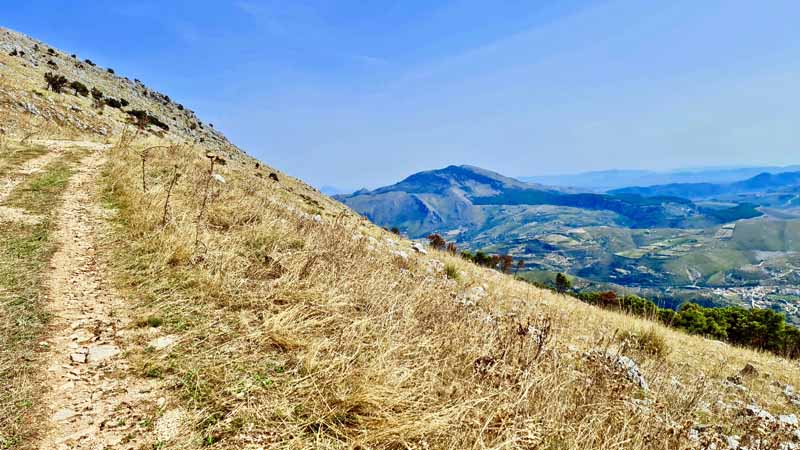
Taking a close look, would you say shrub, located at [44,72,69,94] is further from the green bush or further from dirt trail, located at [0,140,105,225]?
the green bush

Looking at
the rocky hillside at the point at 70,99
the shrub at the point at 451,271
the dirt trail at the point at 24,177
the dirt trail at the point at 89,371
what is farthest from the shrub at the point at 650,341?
the rocky hillside at the point at 70,99

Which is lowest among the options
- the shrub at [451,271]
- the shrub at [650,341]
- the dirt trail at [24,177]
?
the shrub at [650,341]

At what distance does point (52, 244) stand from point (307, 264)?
4.55 meters

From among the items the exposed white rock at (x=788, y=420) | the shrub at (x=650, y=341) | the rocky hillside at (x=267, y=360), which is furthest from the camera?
the shrub at (x=650, y=341)

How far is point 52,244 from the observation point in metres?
6.59

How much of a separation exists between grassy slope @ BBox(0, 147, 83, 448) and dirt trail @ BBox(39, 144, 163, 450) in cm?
12

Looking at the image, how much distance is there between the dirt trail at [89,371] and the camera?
289 cm

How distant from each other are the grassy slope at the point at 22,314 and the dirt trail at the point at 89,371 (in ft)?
0.40

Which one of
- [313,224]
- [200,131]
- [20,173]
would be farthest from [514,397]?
[200,131]

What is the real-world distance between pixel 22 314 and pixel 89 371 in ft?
5.10

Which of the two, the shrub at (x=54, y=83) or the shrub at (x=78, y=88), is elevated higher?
the shrub at (x=78, y=88)

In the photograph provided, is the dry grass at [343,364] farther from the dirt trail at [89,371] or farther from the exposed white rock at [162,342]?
the dirt trail at [89,371]

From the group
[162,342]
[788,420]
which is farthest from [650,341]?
[162,342]

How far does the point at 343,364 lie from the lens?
3590 mm
